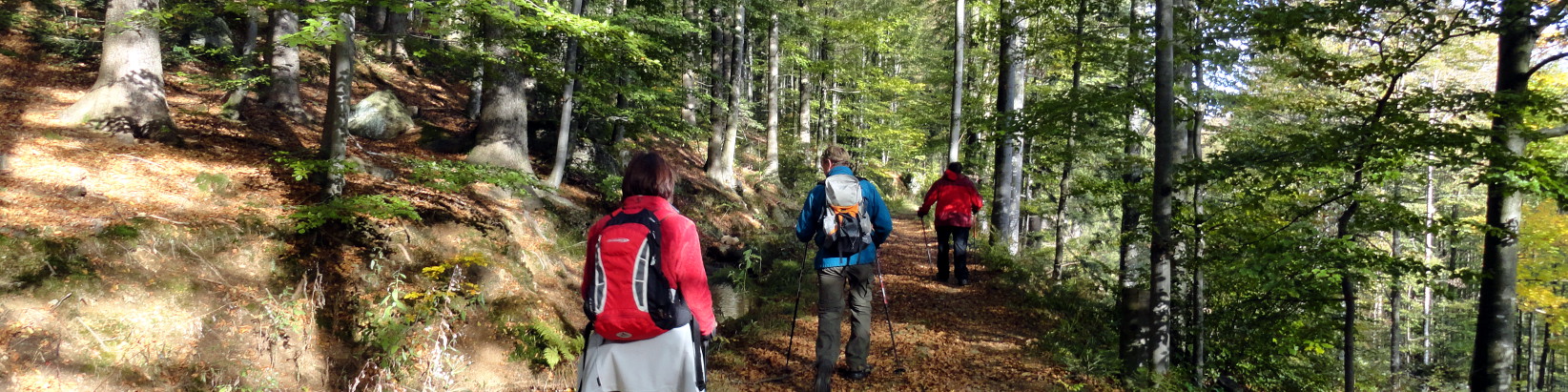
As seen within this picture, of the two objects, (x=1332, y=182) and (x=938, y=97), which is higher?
(x=938, y=97)

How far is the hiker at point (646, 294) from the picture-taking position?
288cm

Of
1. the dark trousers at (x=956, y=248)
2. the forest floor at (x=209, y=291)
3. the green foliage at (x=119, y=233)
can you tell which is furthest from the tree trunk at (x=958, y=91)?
the green foliage at (x=119, y=233)

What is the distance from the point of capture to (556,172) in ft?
32.7

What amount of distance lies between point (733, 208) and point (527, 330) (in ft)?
28.2

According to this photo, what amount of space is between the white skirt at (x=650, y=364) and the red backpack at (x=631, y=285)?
51 millimetres

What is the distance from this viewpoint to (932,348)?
6656mm

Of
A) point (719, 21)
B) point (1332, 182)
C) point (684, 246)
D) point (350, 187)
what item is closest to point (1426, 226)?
point (1332, 182)

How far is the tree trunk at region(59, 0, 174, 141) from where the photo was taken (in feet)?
25.4

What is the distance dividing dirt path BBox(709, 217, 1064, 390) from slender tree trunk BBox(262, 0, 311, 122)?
831 centimetres

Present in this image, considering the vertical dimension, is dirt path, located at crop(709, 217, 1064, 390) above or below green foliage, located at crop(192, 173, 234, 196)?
below

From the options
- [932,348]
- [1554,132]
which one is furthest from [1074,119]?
[1554,132]

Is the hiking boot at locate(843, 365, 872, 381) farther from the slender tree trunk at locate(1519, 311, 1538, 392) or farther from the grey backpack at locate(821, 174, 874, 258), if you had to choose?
the slender tree trunk at locate(1519, 311, 1538, 392)

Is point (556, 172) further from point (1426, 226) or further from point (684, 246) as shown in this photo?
A: point (1426, 226)

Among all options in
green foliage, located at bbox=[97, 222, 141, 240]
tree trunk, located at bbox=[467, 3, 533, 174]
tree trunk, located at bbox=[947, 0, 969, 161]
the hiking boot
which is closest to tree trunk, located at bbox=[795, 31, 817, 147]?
tree trunk, located at bbox=[947, 0, 969, 161]
